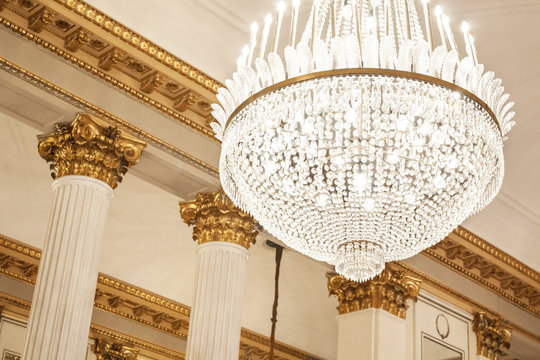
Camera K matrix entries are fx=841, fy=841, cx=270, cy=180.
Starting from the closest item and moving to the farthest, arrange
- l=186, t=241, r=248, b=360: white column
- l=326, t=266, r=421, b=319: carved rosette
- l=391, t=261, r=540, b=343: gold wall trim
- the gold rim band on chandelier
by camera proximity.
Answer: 1. the gold rim band on chandelier
2. l=186, t=241, r=248, b=360: white column
3. l=326, t=266, r=421, b=319: carved rosette
4. l=391, t=261, r=540, b=343: gold wall trim

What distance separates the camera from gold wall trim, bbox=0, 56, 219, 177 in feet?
19.5

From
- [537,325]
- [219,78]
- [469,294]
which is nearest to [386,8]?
[219,78]

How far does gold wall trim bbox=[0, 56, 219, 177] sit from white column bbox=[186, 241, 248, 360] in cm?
68

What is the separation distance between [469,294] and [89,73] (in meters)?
5.06

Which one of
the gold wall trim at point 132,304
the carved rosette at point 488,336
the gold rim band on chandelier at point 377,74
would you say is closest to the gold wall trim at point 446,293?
the carved rosette at point 488,336

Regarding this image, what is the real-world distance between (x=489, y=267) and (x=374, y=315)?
6.00 feet

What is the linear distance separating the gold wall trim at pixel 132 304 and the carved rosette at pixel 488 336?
3.41 metres

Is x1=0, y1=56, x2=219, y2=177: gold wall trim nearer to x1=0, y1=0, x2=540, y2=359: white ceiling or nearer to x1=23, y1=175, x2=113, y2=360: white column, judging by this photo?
x1=23, y1=175, x2=113, y2=360: white column

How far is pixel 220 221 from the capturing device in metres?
6.97

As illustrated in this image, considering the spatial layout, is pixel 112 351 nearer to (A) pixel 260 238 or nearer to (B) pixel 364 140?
(A) pixel 260 238

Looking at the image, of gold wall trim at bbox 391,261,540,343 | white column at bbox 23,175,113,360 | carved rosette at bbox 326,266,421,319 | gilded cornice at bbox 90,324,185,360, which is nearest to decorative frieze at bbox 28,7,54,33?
white column at bbox 23,175,113,360

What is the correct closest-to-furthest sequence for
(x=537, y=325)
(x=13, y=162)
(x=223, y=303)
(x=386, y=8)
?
(x=386, y=8) < (x=223, y=303) < (x=13, y=162) < (x=537, y=325)

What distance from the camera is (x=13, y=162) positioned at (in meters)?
9.07

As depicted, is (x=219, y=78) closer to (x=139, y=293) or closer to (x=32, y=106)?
(x=32, y=106)
